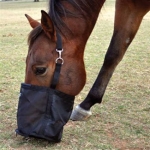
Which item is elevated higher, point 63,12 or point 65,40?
point 63,12

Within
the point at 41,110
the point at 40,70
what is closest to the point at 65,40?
the point at 40,70

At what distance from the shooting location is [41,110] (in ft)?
6.91

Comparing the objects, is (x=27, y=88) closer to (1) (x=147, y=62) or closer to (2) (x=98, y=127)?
(2) (x=98, y=127)

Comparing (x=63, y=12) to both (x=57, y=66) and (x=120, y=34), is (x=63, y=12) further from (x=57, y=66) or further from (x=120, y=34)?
(x=120, y=34)

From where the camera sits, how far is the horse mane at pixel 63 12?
2.19 m

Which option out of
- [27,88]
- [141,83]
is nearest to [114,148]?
[27,88]

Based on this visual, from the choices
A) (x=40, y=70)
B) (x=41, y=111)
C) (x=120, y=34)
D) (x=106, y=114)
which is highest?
(x=120, y=34)

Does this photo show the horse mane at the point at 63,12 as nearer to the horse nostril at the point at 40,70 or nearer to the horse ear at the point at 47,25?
the horse ear at the point at 47,25

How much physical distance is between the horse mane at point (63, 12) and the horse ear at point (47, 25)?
72 mm

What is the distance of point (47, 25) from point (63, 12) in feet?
0.70

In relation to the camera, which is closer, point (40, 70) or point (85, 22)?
point (40, 70)

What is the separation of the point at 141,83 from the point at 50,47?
1850 millimetres

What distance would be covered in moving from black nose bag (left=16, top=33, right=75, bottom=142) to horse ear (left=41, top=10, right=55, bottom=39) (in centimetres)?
22

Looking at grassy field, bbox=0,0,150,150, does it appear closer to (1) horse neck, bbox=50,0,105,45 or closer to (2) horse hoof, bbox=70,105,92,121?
(2) horse hoof, bbox=70,105,92,121
